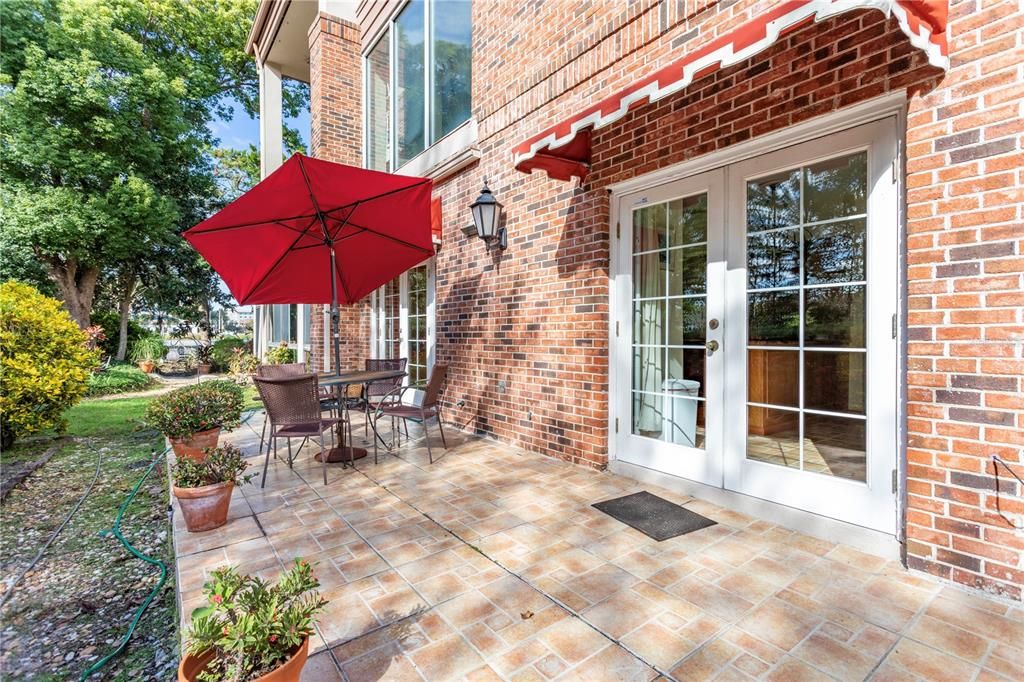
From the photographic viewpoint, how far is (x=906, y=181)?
242cm

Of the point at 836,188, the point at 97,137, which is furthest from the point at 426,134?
the point at 97,137

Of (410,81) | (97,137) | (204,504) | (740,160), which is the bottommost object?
(204,504)

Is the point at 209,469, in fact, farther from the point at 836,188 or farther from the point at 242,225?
the point at 836,188

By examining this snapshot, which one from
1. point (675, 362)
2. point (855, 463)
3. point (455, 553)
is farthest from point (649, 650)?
point (675, 362)

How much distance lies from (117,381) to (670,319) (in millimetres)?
13093

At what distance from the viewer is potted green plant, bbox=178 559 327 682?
1379mm

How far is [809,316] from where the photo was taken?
2949mm

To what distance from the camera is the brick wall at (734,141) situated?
2.14m

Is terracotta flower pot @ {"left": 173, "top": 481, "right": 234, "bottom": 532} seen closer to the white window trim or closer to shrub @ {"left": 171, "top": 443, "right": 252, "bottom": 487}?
shrub @ {"left": 171, "top": 443, "right": 252, "bottom": 487}

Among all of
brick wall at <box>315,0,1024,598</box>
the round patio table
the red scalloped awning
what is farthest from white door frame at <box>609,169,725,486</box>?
the round patio table

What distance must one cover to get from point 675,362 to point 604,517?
136 cm

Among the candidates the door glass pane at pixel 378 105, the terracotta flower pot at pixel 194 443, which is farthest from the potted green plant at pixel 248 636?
the door glass pane at pixel 378 105

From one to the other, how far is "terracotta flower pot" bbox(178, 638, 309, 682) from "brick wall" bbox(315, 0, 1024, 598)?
2.84 meters

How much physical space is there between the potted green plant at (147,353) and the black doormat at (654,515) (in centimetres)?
1642
